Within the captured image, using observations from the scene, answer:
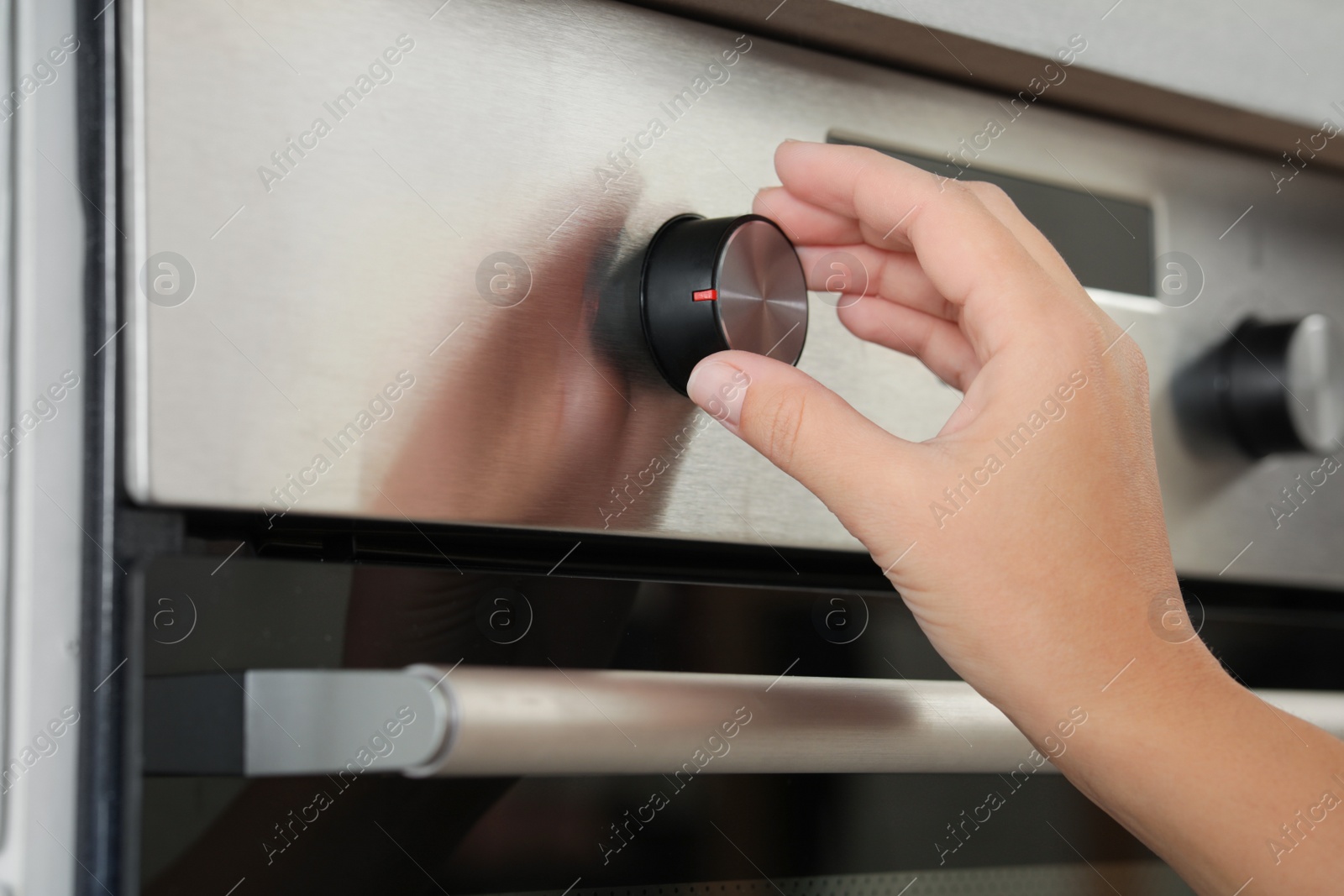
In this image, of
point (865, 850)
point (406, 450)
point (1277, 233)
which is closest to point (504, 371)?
point (406, 450)

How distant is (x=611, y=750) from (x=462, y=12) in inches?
12.9

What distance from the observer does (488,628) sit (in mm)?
429

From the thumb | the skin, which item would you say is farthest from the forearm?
the thumb

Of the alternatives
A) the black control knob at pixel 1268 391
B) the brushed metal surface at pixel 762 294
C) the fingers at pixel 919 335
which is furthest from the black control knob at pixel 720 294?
the black control knob at pixel 1268 391

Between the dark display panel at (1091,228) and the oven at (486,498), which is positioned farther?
the dark display panel at (1091,228)

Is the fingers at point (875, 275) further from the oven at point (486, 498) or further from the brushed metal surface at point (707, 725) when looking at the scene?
the brushed metal surface at point (707, 725)

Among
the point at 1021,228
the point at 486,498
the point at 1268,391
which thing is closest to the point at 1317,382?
the point at 1268,391

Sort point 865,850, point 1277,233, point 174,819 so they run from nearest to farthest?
point 174,819
point 865,850
point 1277,233

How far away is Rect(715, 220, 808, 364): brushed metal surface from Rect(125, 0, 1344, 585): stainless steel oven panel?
6cm

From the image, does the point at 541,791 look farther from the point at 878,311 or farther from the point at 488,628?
the point at 878,311

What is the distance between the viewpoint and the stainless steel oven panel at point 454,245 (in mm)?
391

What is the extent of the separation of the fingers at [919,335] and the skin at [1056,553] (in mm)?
73

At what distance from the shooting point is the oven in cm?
38

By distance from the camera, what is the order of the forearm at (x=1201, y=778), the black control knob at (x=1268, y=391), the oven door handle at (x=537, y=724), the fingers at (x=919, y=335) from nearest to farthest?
the oven door handle at (x=537, y=724)
the forearm at (x=1201, y=778)
the fingers at (x=919, y=335)
the black control knob at (x=1268, y=391)
